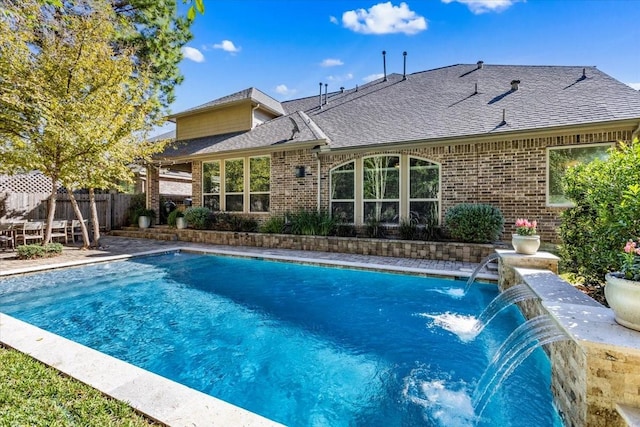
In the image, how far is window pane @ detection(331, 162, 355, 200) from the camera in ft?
35.3

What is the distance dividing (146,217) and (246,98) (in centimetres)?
703

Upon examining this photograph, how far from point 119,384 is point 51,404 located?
44 centimetres

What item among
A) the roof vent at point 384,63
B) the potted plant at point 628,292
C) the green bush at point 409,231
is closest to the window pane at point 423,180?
the green bush at point 409,231

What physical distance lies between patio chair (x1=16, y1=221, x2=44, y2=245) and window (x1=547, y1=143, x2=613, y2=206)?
16.1 meters

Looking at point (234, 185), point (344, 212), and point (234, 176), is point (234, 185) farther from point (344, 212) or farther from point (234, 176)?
point (344, 212)

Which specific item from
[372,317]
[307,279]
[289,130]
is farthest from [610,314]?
[289,130]

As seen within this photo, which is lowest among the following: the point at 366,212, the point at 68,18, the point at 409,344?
the point at 409,344

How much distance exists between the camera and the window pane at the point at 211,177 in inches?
528

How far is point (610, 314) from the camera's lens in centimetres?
259

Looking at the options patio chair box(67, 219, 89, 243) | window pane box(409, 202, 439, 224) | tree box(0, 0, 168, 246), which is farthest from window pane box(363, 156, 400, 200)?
patio chair box(67, 219, 89, 243)

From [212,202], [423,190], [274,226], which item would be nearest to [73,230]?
[212,202]

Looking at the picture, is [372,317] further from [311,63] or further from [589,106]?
[311,63]

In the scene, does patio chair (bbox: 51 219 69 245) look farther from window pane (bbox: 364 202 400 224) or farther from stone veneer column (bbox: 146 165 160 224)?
window pane (bbox: 364 202 400 224)

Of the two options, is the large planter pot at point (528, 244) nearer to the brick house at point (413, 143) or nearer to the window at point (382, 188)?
the brick house at point (413, 143)
